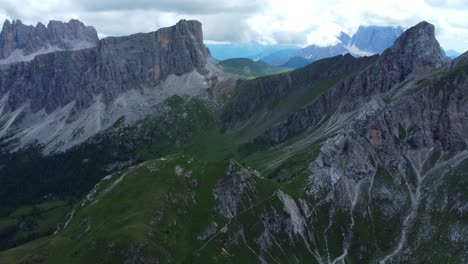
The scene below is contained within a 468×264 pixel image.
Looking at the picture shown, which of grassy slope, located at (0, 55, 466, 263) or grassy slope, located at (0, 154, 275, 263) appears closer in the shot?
grassy slope, located at (0, 154, 275, 263)

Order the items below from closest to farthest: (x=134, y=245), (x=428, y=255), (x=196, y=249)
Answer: (x=134, y=245)
(x=196, y=249)
(x=428, y=255)

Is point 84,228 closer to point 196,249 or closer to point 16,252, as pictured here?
point 16,252

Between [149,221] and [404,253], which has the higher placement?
[149,221]

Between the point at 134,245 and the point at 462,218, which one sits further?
the point at 462,218

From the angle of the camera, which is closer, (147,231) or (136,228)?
(136,228)

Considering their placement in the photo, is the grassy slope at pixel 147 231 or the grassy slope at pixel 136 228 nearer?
the grassy slope at pixel 136 228

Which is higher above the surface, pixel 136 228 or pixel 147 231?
pixel 136 228

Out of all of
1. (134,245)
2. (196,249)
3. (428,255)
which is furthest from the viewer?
(428,255)

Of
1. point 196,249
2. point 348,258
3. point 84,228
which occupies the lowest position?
point 348,258

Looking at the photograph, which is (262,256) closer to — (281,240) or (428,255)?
(281,240)

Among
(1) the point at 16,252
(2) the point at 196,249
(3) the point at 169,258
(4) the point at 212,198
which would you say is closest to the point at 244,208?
(4) the point at 212,198
